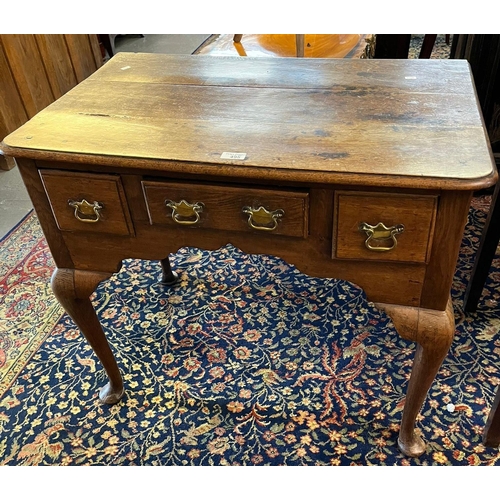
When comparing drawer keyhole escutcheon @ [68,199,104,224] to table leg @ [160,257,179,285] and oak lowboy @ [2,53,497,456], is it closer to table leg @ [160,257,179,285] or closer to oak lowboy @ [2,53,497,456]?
oak lowboy @ [2,53,497,456]

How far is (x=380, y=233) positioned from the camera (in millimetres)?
850

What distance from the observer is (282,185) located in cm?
87

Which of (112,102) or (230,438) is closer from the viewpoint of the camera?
(112,102)

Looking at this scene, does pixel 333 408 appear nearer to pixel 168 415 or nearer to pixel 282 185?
pixel 168 415

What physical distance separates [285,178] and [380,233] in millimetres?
190

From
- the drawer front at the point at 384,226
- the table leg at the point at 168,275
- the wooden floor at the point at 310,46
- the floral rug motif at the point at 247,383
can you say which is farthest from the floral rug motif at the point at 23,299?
the wooden floor at the point at 310,46

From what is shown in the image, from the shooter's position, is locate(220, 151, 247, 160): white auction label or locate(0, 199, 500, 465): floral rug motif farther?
locate(0, 199, 500, 465): floral rug motif

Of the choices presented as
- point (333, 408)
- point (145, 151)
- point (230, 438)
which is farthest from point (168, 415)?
point (145, 151)

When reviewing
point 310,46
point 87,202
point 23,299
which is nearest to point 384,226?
point 87,202

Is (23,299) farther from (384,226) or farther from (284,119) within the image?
(384,226)

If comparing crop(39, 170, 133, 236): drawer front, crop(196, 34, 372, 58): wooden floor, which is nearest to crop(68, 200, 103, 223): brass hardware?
crop(39, 170, 133, 236): drawer front

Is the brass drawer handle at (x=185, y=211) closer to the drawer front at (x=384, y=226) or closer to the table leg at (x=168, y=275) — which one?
the drawer front at (x=384, y=226)

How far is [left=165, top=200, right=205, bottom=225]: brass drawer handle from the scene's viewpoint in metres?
0.91

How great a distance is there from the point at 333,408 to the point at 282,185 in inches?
28.0
